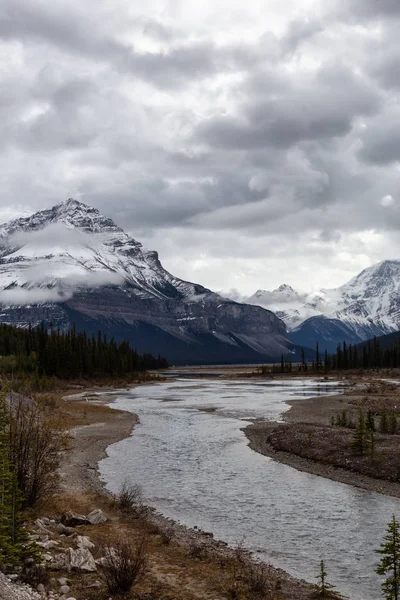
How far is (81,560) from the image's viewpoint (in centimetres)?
1781

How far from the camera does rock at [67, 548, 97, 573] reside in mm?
17500

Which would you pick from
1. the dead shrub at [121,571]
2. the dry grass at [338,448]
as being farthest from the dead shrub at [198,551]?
the dry grass at [338,448]

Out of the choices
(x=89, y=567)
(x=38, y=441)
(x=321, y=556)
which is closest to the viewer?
(x=89, y=567)

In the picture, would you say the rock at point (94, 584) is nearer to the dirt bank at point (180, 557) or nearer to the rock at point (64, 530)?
the dirt bank at point (180, 557)

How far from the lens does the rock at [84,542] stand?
19.8 metres

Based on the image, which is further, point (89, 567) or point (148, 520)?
point (148, 520)

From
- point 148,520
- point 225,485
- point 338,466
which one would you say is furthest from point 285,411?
point 148,520

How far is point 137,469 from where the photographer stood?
37.4 meters

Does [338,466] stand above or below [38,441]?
below

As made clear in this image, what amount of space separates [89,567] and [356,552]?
10.3 meters

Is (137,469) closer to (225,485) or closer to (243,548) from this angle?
(225,485)

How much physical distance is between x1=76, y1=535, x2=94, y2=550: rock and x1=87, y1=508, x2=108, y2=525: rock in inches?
129

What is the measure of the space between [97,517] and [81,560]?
6448mm

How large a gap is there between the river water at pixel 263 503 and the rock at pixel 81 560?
267 inches
